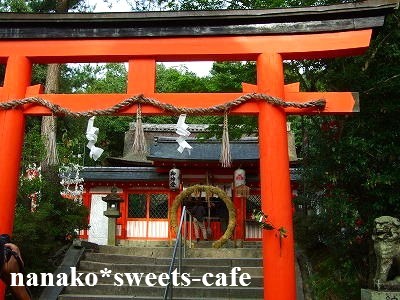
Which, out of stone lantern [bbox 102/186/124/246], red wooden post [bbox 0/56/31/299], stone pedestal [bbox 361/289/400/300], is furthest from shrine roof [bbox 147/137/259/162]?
stone pedestal [bbox 361/289/400/300]

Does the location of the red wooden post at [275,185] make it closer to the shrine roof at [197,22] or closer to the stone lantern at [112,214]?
the shrine roof at [197,22]

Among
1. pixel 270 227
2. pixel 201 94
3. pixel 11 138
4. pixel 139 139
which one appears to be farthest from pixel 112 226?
pixel 270 227

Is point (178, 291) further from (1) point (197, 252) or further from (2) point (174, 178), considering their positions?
(2) point (174, 178)

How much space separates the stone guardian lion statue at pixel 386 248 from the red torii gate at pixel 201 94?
114 cm

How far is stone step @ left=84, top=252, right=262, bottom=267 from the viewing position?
861 cm

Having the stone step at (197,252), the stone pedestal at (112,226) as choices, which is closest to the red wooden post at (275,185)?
the stone step at (197,252)

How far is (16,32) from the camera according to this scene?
5.77 m

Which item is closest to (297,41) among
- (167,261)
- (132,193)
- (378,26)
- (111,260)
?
(378,26)

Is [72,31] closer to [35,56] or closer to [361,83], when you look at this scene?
[35,56]

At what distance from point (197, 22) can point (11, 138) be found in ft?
9.84

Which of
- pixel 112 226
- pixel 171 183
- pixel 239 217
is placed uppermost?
pixel 171 183

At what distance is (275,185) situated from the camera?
5.12 metres

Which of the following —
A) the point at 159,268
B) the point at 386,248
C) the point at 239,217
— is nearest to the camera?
the point at 386,248

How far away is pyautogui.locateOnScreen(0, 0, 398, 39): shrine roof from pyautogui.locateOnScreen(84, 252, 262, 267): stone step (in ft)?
16.6
